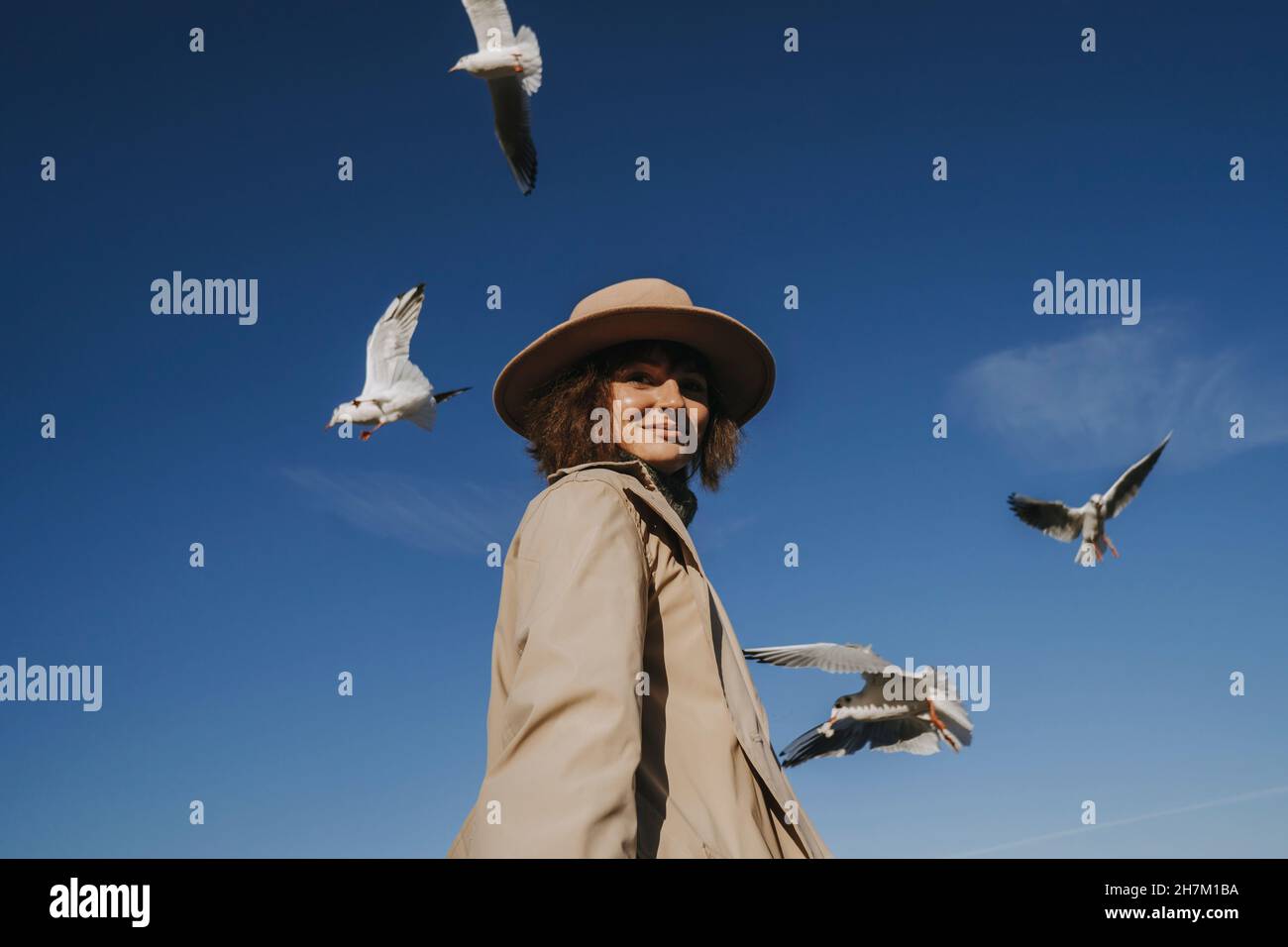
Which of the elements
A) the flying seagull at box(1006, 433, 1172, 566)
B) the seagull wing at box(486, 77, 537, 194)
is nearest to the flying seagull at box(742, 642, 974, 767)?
the flying seagull at box(1006, 433, 1172, 566)

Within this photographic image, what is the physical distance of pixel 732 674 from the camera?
2.40m

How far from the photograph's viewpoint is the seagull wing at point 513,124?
813cm

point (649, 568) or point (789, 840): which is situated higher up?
point (649, 568)

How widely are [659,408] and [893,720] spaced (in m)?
6.68

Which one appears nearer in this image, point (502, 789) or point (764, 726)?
point (502, 789)

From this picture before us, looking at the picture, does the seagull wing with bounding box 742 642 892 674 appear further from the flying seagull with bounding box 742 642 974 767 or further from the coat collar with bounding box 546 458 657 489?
the coat collar with bounding box 546 458 657 489

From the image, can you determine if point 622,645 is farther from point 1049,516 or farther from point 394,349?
point 1049,516

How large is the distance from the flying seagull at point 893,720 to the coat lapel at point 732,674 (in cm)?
615

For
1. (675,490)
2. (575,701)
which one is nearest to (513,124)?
(675,490)
